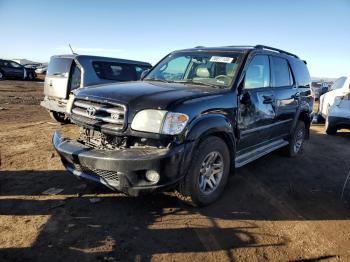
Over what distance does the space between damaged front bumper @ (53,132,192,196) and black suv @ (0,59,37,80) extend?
25.7m

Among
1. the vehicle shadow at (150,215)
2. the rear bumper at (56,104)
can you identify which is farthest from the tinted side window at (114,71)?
the vehicle shadow at (150,215)

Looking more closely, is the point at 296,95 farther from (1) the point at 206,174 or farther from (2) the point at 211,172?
(1) the point at 206,174

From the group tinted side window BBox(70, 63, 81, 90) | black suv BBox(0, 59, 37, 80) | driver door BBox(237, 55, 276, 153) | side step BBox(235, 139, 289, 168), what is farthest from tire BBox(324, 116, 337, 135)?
black suv BBox(0, 59, 37, 80)

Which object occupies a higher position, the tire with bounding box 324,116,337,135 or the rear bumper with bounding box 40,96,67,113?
the rear bumper with bounding box 40,96,67,113

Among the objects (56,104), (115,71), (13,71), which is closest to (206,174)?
(56,104)

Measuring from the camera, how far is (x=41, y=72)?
43.9m

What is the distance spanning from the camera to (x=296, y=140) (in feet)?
23.1

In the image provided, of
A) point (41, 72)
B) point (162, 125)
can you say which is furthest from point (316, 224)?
point (41, 72)

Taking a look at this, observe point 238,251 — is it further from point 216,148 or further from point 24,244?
point 24,244

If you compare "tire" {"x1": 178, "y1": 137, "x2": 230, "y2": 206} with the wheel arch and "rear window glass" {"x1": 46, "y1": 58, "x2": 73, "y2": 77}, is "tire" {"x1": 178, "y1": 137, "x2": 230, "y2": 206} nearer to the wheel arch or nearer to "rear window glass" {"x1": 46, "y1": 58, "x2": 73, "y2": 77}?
the wheel arch

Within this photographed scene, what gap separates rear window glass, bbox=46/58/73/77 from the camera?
26.9 feet

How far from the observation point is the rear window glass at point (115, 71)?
8.36 meters

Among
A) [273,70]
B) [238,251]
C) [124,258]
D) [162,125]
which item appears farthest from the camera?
[273,70]

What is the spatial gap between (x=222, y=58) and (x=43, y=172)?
10.1ft
